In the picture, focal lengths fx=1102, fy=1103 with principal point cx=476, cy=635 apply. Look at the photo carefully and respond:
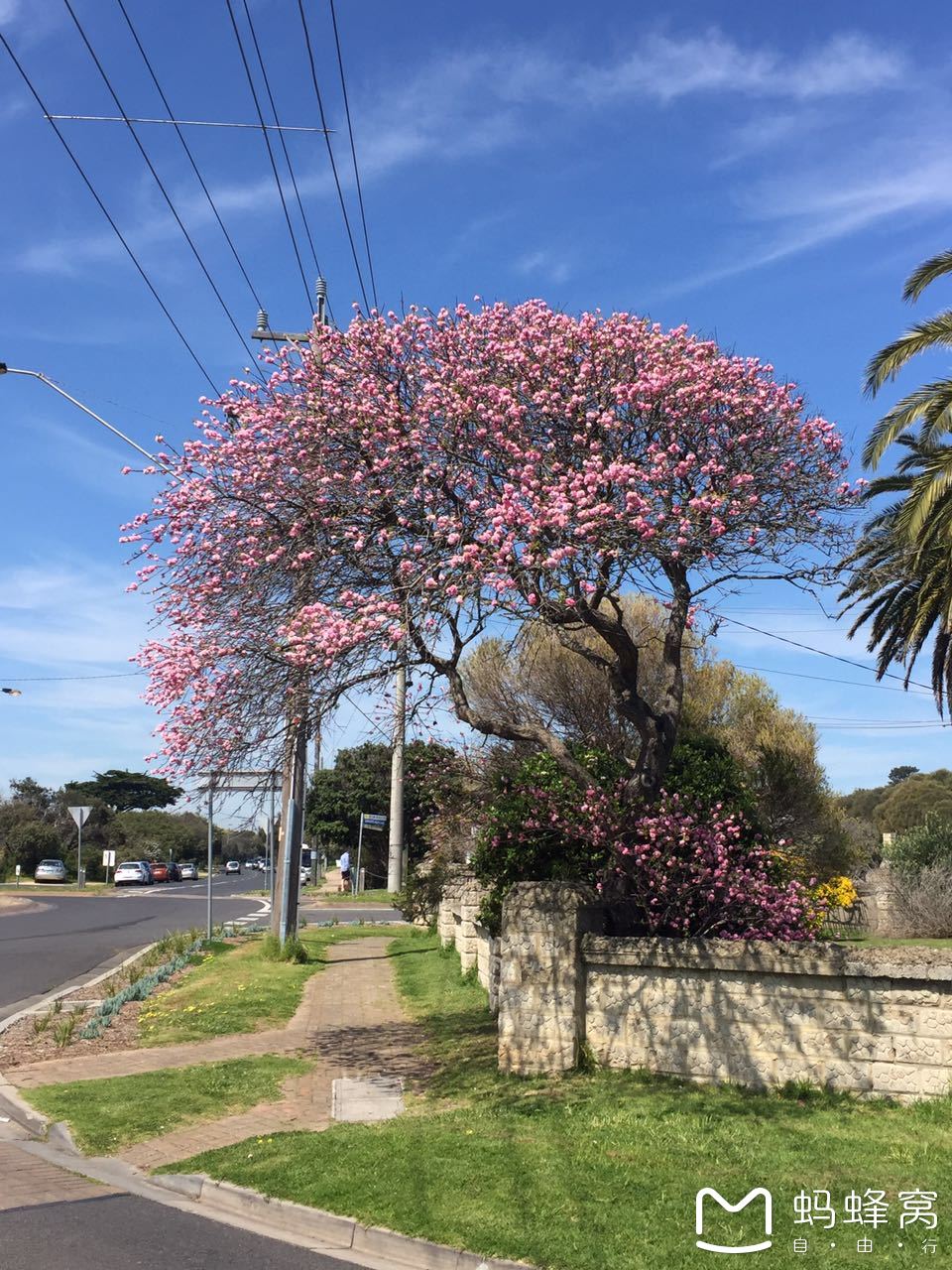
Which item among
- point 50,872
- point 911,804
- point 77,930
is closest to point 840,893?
point 77,930

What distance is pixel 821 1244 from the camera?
18.0 feet

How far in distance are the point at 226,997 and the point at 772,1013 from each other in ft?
26.8

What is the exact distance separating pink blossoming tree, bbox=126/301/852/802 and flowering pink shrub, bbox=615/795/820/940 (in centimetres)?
48

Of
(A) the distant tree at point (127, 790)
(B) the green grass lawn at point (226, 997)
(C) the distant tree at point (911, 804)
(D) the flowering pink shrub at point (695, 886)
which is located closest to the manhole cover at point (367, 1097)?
(D) the flowering pink shrub at point (695, 886)

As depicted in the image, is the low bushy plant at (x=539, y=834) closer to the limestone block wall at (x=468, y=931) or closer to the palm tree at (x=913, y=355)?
the limestone block wall at (x=468, y=931)

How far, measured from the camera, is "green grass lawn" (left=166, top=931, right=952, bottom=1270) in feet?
18.3

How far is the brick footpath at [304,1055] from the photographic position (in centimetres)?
802

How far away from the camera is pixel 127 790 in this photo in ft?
323

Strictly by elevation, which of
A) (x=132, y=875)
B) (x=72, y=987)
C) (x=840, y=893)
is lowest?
(x=72, y=987)

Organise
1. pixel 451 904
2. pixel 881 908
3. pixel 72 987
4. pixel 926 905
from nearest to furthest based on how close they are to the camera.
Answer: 1. pixel 72 987
2. pixel 926 905
3. pixel 881 908
4. pixel 451 904

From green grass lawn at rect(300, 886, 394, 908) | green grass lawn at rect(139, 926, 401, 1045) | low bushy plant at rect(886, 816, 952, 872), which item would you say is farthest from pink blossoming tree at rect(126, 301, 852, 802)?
green grass lawn at rect(300, 886, 394, 908)

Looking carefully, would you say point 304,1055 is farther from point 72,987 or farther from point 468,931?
point 72,987

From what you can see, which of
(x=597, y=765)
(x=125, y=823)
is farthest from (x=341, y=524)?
(x=125, y=823)

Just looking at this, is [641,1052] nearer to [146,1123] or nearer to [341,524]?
[146,1123]
